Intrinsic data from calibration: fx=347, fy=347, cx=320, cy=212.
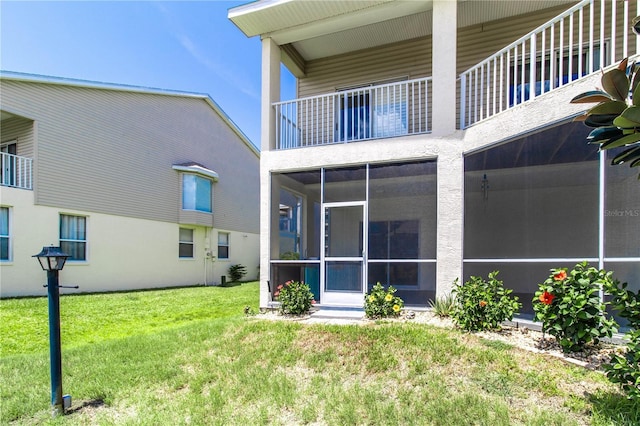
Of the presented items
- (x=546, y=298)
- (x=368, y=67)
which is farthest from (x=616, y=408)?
(x=368, y=67)

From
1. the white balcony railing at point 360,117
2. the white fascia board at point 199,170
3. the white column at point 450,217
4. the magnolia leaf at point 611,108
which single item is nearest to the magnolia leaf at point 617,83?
the magnolia leaf at point 611,108

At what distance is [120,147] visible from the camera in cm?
1457

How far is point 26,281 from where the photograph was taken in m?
11.4

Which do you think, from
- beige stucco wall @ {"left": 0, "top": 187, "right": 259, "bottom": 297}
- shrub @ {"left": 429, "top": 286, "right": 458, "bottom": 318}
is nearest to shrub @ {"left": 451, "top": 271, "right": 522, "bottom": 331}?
shrub @ {"left": 429, "top": 286, "right": 458, "bottom": 318}

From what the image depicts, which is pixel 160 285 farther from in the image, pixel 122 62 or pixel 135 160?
pixel 122 62

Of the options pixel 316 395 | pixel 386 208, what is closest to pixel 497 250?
pixel 386 208

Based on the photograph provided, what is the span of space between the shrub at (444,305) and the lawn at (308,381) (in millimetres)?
929

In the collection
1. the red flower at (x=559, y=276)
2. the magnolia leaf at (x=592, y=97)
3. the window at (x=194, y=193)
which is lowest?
the red flower at (x=559, y=276)

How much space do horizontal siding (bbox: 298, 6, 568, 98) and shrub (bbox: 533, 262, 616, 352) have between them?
6300 millimetres

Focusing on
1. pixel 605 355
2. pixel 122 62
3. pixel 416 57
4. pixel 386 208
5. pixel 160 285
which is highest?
pixel 122 62

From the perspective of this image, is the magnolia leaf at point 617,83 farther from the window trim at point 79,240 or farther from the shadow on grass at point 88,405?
the window trim at point 79,240

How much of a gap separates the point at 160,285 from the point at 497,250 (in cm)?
1366

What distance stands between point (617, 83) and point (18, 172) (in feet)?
50.9

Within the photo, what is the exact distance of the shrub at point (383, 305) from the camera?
6.72 meters
